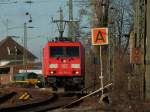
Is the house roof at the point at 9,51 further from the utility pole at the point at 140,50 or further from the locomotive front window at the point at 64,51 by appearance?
the utility pole at the point at 140,50

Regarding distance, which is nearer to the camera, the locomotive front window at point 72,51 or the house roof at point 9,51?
the locomotive front window at point 72,51

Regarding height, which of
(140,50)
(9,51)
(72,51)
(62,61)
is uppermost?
(140,50)

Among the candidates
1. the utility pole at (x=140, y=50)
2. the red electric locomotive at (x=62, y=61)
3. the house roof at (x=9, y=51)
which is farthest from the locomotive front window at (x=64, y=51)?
the house roof at (x=9, y=51)

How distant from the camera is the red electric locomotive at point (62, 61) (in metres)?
36.8

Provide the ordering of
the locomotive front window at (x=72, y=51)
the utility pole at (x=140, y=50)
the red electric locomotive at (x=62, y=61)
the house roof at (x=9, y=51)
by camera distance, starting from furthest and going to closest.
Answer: the house roof at (x=9, y=51)
the locomotive front window at (x=72, y=51)
the red electric locomotive at (x=62, y=61)
the utility pole at (x=140, y=50)

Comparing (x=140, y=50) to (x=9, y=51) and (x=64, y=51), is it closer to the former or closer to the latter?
(x=64, y=51)

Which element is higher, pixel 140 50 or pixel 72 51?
pixel 140 50

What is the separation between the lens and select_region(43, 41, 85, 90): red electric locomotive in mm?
36750

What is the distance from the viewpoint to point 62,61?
121ft

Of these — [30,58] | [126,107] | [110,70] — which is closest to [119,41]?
[110,70]

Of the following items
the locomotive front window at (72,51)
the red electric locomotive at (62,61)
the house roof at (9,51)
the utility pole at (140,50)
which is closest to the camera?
the utility pole at (140,50)

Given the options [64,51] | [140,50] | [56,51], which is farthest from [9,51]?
[140,50]

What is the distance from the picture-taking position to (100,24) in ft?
152

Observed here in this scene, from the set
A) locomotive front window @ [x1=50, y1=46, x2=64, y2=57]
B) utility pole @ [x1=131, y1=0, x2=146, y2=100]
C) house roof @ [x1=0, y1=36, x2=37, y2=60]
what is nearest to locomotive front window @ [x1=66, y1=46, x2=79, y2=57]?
locomotive front window @ [x1=50, y1=46, x2=64, y2=57]
